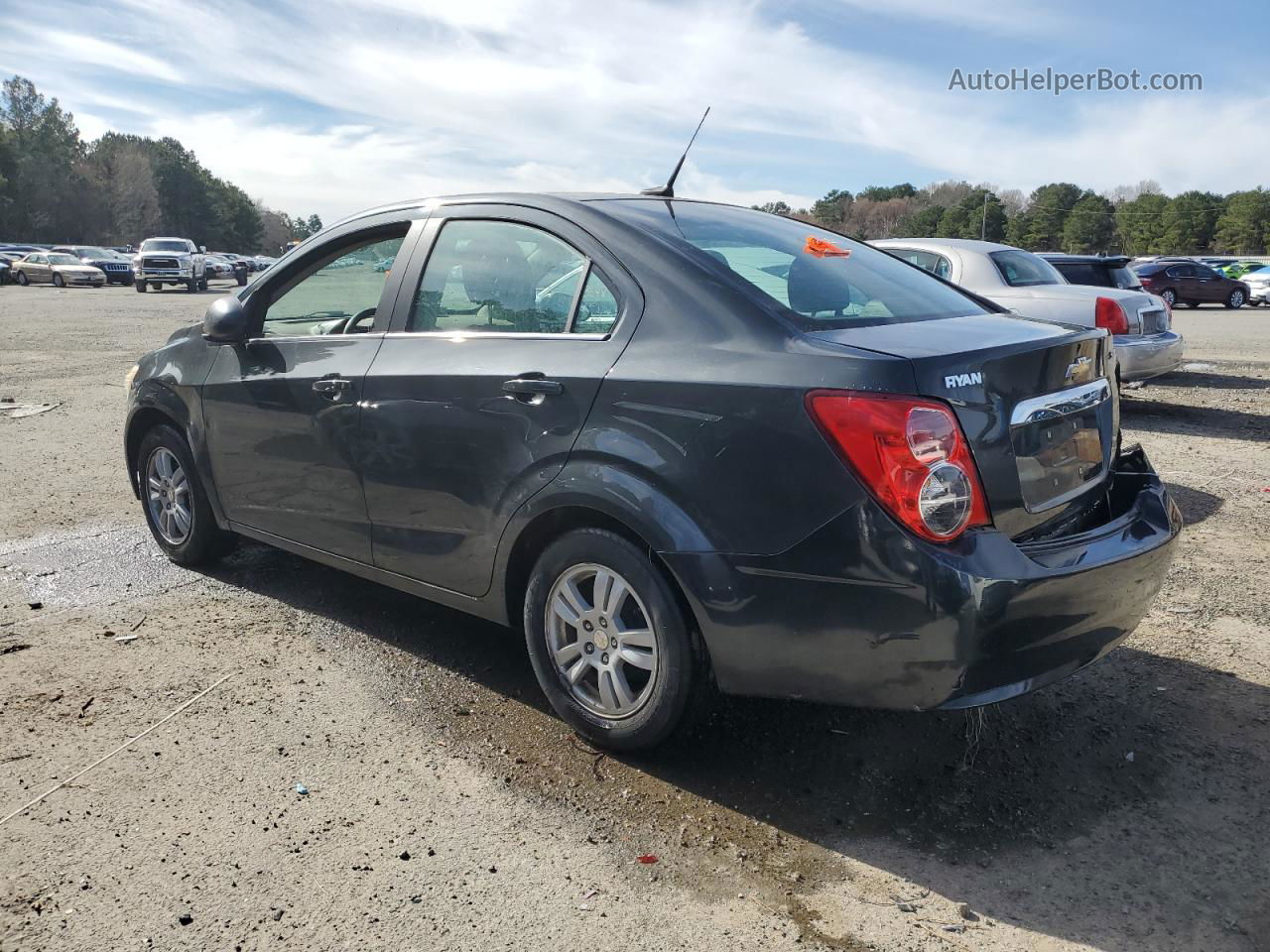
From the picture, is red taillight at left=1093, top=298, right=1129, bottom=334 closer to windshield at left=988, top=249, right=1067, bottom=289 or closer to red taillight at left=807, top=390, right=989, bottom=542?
windshield at left=988, top=249, right=1067, bottom=289

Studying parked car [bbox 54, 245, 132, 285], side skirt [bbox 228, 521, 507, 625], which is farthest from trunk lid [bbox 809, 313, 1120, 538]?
parked car [bbox 54, 245, 132, 285]

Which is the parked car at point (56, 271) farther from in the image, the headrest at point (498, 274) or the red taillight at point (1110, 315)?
the headrest at point (498, 274)

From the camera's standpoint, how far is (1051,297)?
962cm

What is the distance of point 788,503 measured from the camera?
8.98 feet

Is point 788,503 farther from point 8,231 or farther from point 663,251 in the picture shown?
point 8,231

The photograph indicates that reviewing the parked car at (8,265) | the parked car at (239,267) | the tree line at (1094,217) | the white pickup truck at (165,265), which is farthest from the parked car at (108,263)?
the tree line at (1094,217)

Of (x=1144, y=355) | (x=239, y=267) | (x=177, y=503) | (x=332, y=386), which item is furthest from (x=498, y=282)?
(x=239, y=267)

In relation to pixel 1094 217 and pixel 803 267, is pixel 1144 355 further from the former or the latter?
pixel 1094 217

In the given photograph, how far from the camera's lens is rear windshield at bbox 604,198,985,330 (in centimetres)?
321

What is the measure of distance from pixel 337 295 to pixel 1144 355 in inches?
322

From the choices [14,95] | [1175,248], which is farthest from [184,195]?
[1175,248]

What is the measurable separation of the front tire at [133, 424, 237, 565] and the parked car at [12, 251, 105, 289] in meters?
46.6

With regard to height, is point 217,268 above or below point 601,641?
above

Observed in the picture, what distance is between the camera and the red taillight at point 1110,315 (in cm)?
959
